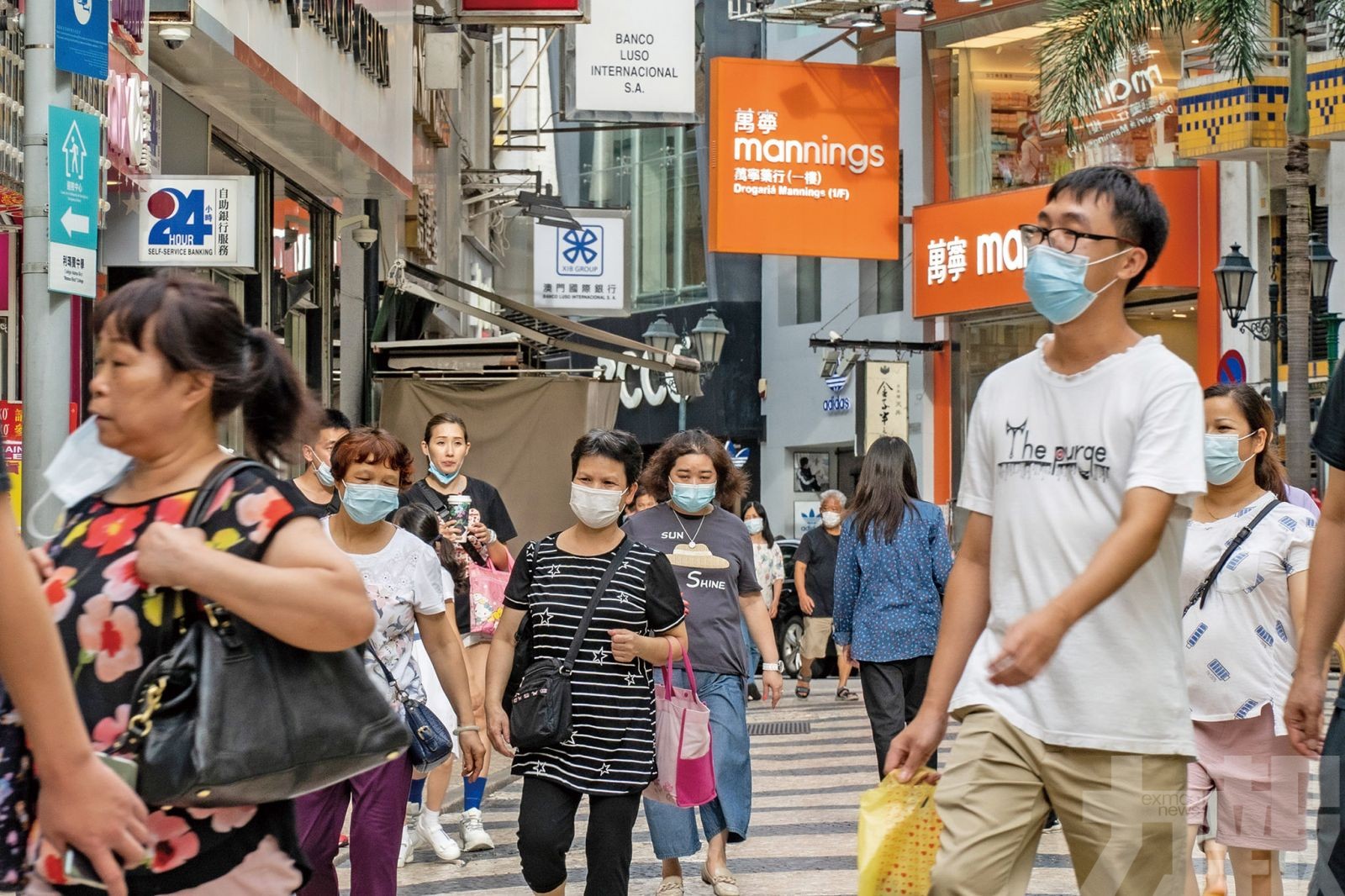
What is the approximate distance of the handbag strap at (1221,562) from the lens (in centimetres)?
641

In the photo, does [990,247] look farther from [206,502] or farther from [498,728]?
[206,502]

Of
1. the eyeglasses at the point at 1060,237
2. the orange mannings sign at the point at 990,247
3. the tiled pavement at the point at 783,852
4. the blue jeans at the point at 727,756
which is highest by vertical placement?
the orange mannings sign at the point at 990,247

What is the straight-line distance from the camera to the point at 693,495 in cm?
863

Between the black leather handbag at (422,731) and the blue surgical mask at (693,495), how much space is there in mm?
2341

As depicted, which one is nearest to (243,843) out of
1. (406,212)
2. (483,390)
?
(483,390)

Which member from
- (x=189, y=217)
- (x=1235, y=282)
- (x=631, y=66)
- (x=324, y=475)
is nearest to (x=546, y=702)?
(x=324, y=475)

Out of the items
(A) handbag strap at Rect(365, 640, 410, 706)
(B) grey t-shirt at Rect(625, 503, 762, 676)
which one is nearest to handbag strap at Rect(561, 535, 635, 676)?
(A) handbag strap at Rect(365, 640, 410, 706)

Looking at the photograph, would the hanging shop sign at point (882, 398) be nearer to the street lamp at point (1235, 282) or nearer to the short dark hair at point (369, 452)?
the street lamp at point (1235, 282)

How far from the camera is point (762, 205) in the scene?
27.0 metres

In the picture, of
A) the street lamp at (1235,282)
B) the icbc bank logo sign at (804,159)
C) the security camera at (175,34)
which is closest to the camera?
the security camera at (175,34)

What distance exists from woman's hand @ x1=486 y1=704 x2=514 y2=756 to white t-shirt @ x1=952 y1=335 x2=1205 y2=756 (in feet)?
7.86

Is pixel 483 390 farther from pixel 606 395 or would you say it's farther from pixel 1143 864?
pixel 1143 864

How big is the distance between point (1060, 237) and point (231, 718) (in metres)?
2.34

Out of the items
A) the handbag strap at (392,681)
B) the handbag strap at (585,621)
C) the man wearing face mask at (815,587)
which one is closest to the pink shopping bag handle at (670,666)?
the handbag strap at (585,621)
